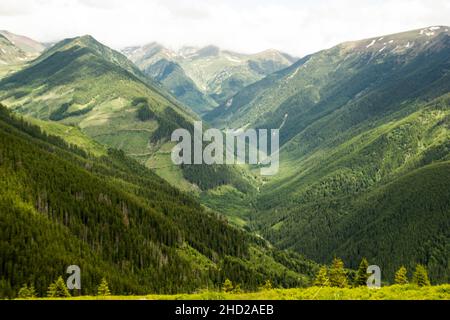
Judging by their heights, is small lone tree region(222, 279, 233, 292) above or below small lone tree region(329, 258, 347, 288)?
below

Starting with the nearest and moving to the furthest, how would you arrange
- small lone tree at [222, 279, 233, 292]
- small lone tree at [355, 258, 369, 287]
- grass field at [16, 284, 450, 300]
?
grass field at [16, 284, 450, 300], small lone tree at [222, 279, 233, 292], small lone tree at [355, 258, 369, 287]

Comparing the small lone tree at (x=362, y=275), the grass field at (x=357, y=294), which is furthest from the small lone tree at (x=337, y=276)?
the grass field at (x=357, y=294)

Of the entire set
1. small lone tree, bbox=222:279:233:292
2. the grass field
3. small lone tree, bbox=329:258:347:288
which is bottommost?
the grass field

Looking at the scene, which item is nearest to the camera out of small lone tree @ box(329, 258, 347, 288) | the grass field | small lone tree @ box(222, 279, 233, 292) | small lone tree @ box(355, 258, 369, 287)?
the grass field

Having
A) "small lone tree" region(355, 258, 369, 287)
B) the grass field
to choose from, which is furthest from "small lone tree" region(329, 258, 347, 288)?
the grass field

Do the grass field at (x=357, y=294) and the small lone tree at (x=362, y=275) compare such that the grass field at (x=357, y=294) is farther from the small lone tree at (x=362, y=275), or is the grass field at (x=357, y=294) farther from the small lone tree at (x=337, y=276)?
the small lone tree at (x=362, y=275)

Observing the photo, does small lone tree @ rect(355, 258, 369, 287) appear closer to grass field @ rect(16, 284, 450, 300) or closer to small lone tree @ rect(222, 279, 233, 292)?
small lone tree @ rect(222, 279, 233, 292)

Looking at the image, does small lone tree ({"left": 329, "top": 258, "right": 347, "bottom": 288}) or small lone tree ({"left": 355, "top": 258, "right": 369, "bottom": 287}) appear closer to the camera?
small lone tree ({"left": 329, "top": 258, "right": 347, "bottom": 288})

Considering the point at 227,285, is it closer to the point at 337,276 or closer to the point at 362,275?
the point at 337,276

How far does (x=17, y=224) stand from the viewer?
636 ft
